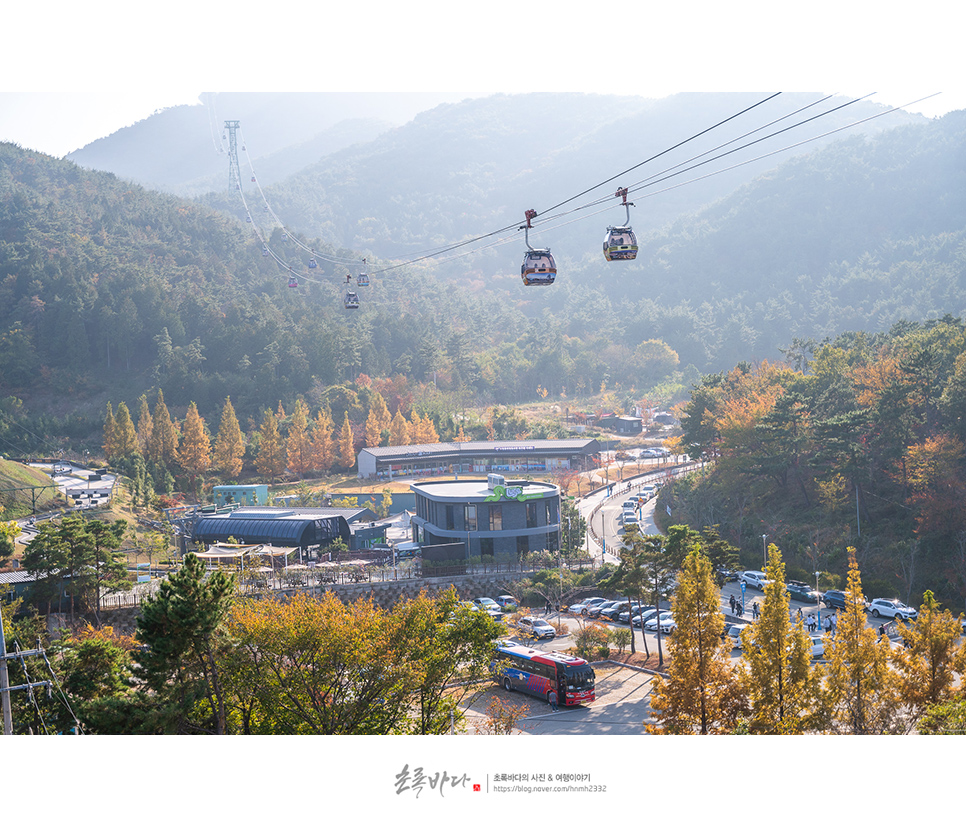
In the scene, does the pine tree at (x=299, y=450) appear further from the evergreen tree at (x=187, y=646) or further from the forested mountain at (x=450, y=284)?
the evergreen tree at (x=187, y=646)

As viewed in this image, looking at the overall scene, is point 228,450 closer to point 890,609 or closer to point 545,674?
point 545,674

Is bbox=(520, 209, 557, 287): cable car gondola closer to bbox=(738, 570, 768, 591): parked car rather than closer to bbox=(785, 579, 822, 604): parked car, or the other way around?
bbox=(785, 579, 822, 604): parked car

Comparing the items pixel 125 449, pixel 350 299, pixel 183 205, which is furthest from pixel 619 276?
pixel 350 299

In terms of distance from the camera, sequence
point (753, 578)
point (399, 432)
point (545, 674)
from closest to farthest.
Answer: point (545, 674), point (753, 578), point (399, 432)

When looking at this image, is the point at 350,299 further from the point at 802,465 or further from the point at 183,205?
the point at 183,205

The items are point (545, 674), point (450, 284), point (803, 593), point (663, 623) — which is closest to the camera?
point (545, 674)

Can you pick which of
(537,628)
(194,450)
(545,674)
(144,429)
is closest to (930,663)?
(545,674)
